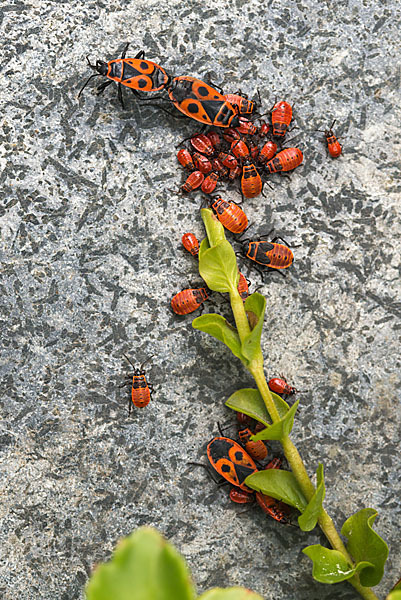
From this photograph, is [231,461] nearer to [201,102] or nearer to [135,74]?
[201,102]

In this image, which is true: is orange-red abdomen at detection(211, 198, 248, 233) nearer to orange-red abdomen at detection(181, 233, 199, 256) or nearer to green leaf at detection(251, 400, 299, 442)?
orange-red abdomen at detection(181, 233, 199, 256)

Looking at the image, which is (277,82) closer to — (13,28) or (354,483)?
(13,28)

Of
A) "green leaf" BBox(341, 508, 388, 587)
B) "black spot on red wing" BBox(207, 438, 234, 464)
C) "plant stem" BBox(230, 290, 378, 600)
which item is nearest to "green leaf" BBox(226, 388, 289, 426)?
"plant stem" BBox(230, 290, 378, 600)

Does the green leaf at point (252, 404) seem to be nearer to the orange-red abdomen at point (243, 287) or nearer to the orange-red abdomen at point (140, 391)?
the orange-red abdomen at point (243, 287)

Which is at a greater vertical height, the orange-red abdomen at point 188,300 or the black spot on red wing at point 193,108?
the black spot on red wing at point 193,108

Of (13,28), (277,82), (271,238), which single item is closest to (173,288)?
(271,238)

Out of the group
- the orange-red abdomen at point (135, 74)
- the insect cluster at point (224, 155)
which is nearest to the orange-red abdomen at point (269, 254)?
the insect cluster at point (224, 155)
